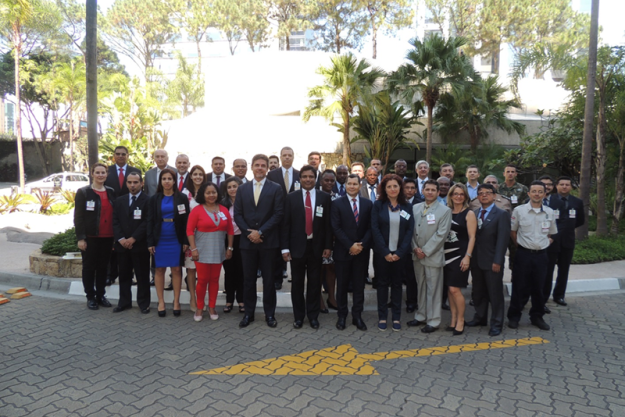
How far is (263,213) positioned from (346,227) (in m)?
1.05

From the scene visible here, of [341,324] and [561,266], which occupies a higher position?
[561,266]

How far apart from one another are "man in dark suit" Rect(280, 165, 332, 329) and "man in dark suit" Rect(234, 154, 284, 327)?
0.49 feet

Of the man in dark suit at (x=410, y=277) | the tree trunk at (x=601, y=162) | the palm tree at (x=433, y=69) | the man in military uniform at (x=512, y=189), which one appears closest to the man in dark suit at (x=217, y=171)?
the man in dark suit at (x=410, y=277)

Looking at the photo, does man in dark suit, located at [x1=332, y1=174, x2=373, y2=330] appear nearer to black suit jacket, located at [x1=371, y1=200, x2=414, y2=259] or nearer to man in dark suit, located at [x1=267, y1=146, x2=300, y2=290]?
black suit jacket, located at [x1=371, y1=200, x2=414, y2=259]

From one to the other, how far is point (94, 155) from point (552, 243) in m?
7.80

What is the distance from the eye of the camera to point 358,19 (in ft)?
127

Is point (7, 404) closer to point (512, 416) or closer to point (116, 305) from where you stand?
point (116, 305)

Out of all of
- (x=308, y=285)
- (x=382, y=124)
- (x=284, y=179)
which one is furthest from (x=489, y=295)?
(x=382, y=124)

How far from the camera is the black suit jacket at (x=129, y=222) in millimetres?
6262

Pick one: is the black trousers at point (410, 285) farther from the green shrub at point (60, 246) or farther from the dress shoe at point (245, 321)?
the green shrub at point (60, 246)

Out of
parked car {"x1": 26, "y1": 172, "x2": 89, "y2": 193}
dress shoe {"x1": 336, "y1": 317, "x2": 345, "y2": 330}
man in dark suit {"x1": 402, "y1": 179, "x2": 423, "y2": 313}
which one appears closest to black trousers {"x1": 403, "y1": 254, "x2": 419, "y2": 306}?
man in dark suit {"x1": 402, "y1": 179, "x2": 423, "y2": 313}

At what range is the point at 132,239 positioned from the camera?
6219mm

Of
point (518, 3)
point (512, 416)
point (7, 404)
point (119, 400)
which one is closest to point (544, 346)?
point (512, 416)

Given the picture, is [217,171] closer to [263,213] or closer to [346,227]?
[263,213]
